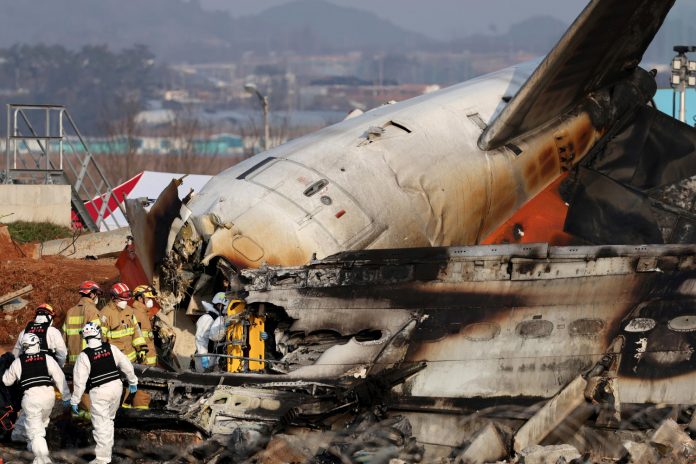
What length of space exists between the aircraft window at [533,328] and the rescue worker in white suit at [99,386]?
485 cm

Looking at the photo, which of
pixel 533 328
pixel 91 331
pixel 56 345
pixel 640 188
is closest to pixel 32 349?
pixel 91 331

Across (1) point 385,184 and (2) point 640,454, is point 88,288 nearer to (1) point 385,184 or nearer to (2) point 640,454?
(1) point 385,184

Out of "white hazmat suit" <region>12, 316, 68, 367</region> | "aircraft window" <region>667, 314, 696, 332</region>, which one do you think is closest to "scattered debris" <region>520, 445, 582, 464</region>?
"aircraft window" <region>667, 314, 696, 332</region>

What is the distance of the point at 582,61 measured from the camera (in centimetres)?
1772

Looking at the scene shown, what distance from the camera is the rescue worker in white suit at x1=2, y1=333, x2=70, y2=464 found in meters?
13.4

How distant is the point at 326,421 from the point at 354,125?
18.2 feet

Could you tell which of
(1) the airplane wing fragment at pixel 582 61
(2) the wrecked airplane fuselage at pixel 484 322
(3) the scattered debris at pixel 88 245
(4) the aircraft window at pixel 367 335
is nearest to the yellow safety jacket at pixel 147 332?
(2) the wrecked airplane fuselage at pixel 484 322

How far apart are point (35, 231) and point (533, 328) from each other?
1715cm

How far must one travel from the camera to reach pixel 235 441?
13.1 meters

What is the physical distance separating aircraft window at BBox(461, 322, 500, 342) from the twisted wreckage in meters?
0.01

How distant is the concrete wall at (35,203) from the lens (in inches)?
1118

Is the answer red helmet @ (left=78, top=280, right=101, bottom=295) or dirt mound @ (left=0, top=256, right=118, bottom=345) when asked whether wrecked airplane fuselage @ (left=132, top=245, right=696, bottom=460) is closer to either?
red helmet @ (left=78, top=280, right=101, bottom=295)

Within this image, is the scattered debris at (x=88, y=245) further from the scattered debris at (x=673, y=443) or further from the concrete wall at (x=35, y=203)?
the scattered debris at (x=673, y=443)

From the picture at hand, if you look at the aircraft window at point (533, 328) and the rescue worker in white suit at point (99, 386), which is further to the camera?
the aircraft window at point (533, 328)
